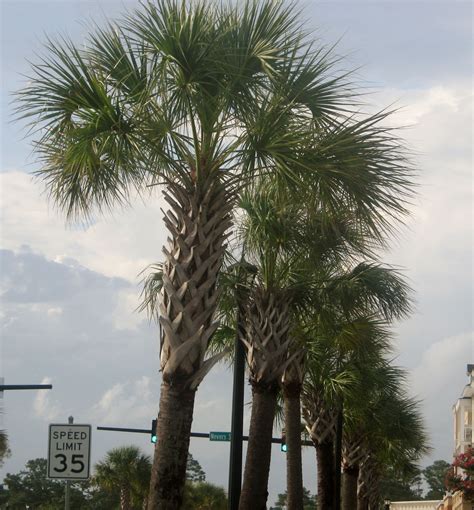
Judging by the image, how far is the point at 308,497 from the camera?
418ft

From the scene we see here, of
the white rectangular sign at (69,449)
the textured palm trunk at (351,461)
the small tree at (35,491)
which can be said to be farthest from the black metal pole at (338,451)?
the small tree at (35,491)

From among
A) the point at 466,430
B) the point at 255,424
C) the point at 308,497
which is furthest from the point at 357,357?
the point at 308,497

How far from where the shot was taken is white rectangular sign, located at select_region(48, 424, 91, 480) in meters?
14.9

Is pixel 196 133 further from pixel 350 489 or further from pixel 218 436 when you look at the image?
pixel 350 489

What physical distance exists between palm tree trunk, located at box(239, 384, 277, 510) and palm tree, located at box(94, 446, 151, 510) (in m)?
27.3

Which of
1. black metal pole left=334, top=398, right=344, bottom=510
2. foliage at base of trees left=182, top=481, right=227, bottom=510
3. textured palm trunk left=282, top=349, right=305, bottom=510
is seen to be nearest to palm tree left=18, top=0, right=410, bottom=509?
textured palm trunk left=282, top=349, right=305, bottom=510

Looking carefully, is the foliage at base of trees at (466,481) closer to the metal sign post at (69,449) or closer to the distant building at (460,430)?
the metal sign post at (69,449)

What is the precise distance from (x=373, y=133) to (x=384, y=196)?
90 centimetres

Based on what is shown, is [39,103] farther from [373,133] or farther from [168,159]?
[373,133]

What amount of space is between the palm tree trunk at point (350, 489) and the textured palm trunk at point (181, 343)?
29.1 meters

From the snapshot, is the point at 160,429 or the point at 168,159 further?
the point at 168,159

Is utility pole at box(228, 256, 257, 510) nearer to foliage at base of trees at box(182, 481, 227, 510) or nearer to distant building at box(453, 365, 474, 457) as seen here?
foliage at base of trees at box(182, 481, 227, 510)

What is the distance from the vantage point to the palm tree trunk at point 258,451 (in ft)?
71.1

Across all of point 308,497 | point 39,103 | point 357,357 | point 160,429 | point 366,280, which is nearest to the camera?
point 160,429
